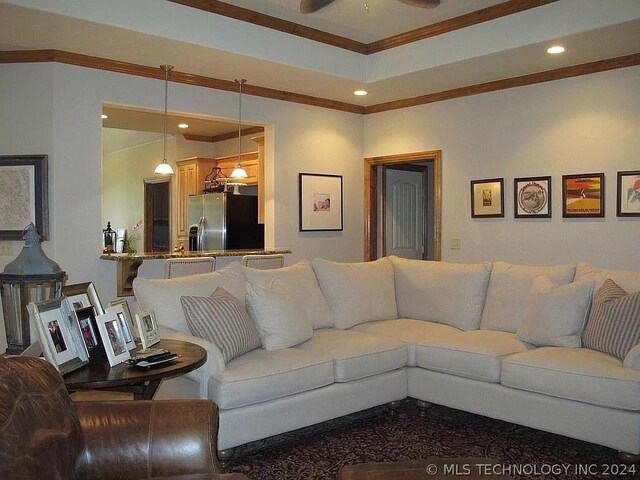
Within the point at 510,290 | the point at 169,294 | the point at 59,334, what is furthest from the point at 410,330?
the point at 59,334

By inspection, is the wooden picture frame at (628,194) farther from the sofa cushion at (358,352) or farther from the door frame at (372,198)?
the sofa cushion at (358,352)

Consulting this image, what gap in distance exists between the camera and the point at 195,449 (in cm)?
200

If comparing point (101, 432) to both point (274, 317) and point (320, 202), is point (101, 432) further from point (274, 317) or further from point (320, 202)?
point (320, 202)

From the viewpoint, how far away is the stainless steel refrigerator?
24.0ft

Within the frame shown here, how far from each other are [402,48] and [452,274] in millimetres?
2188

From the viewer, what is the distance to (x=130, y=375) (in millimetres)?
2365

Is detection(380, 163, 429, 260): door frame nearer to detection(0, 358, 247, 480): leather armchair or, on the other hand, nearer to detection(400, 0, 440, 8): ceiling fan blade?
detection(400, 0, 440, 8): ceiling fan blade

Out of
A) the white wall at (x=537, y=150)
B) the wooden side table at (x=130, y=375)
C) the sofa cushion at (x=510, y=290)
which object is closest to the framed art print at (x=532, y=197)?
the white wall at (x=537, y=150)

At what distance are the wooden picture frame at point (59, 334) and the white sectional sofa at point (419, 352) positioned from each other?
79 cm

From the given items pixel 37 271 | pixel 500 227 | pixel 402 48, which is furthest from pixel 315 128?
pixel 37 271

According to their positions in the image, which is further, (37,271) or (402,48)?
(402,48)

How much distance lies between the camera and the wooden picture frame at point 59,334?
2.24 meters

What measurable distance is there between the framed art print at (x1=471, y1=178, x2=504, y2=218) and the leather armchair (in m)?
4.28

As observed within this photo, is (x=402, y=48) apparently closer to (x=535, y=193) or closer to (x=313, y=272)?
(x=535, y=193)
